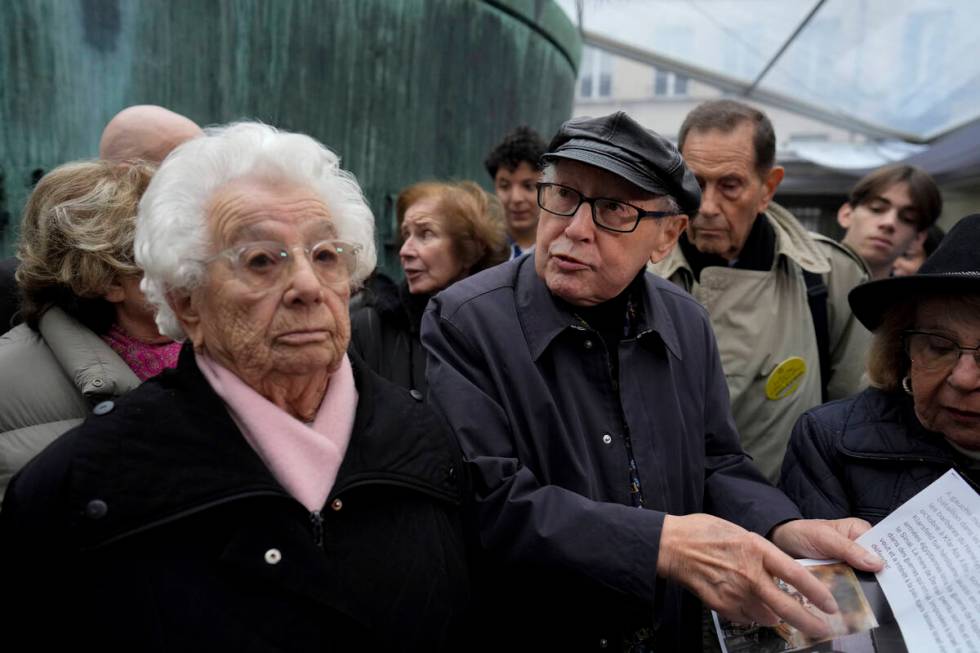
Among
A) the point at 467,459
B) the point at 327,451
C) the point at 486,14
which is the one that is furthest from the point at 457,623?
the point at 486,14

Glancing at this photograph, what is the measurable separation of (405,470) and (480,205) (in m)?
2.08

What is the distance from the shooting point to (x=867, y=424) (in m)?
2.04

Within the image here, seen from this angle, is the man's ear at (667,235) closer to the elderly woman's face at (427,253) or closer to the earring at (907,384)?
the earring at (907,384)

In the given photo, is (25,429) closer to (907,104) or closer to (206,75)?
(206,75)

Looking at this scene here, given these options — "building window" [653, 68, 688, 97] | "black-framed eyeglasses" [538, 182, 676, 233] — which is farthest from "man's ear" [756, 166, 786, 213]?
"building window" [653, 68, 688, 97]

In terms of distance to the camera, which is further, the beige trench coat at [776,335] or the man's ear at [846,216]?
the man's ear at [846,216]

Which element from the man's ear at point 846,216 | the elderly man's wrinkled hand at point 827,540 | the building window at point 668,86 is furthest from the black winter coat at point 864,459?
the building window at point 668,86

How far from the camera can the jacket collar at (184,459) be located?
4.65ft

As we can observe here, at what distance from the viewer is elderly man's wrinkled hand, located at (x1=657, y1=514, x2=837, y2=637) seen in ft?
5.18

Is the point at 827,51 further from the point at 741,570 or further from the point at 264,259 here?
the point at 264,259

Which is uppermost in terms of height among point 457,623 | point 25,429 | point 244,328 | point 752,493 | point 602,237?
point 602,237

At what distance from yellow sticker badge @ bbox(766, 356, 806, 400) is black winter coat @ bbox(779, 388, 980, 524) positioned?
659mm

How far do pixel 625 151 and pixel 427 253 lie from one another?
153 centimetres

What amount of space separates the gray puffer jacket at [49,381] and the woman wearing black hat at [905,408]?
1769mm
